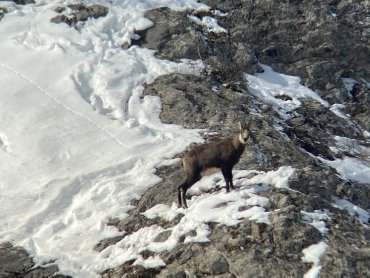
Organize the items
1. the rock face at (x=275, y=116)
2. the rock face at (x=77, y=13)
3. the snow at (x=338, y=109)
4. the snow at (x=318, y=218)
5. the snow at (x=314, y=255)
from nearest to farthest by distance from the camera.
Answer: the snow at (x=314, y=255) < the rock face at (x=275, y=116) < the snow at (x=318, y=218) < the snow at (x=338, y=109) < the rock face at (x=77, y=13)

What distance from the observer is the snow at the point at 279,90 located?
23.1 metres

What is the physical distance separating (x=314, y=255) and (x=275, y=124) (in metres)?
10.6

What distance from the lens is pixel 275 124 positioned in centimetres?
2053

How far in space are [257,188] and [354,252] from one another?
3051mm

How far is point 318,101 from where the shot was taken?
2469 centimetres

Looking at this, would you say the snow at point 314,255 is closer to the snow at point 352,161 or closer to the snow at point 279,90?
the snow at point 352,161

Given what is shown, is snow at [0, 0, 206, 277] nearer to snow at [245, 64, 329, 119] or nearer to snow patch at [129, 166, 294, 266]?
snow patch at [129, 166, 294, 266]

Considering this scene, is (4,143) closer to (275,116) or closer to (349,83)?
(275,116)

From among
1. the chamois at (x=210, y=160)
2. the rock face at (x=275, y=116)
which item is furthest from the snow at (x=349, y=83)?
the chamois at (x=210, y=160)

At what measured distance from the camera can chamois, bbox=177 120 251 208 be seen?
1325 centimetres

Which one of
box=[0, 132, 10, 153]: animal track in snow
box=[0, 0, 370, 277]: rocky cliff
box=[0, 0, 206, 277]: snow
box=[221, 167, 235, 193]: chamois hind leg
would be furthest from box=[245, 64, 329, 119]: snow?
box=[0, 132, 10, 153]: animal track in snow

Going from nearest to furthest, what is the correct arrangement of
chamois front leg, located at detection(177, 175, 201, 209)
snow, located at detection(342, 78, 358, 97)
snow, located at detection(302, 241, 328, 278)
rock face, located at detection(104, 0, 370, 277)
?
snow, located at detection(302, 241, 328, 278) → rock face, located at detection(104, 0, 370, 277) → chamois front leg, located at detection(177, 175, 201, 209) → snow, located at detection(342, 78, 358, 97)

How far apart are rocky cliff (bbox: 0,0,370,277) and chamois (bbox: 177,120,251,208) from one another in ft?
2.69

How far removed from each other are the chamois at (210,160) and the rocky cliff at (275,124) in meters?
0.82
